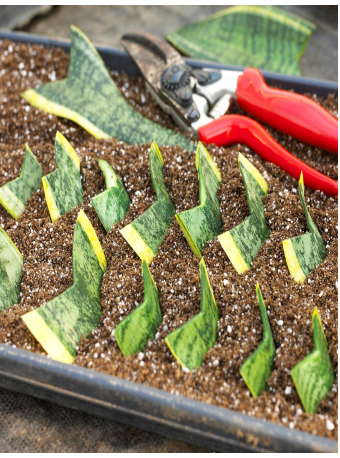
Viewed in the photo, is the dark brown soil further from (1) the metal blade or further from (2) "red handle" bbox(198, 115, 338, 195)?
(1) the metal blade

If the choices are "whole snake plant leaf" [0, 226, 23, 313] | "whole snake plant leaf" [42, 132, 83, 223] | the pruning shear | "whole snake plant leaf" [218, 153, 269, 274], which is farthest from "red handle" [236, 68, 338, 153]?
"whole snake plant leaf" [0, 226, 23, 313]

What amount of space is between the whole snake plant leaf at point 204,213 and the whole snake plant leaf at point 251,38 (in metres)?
0.68

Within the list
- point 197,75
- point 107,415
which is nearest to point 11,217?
point 107,415

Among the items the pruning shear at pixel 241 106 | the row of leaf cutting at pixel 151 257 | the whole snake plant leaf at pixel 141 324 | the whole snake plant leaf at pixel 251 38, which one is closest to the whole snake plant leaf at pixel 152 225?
the row of leaf cutting at pixel 151 257

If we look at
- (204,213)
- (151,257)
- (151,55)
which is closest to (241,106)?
(151,55)

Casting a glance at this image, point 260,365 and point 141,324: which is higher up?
point 141,324

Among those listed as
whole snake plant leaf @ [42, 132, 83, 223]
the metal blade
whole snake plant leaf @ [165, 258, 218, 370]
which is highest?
the metal blade

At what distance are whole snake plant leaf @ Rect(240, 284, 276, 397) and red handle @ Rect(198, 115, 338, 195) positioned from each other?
0.43 meters

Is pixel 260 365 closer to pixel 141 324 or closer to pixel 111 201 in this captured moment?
pixel 141 324

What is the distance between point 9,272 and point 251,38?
119 centimetres

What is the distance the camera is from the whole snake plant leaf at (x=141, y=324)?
31.8 inches

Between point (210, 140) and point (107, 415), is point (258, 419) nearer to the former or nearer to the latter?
point (107, 415)

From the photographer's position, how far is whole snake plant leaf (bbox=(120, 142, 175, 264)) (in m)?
0.95

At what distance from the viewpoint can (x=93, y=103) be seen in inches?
52.1
